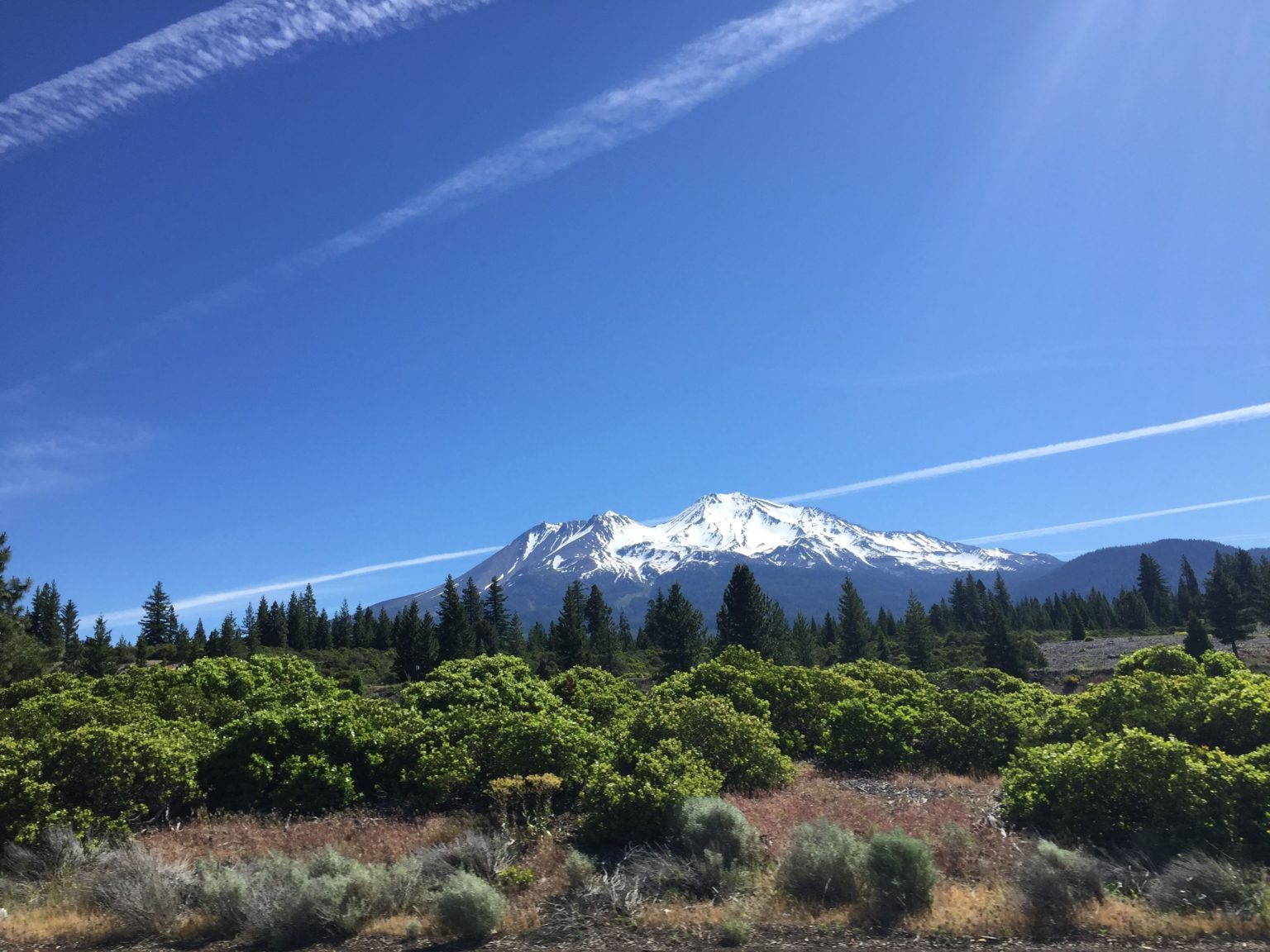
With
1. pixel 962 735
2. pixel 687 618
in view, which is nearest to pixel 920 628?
pixel 687 618

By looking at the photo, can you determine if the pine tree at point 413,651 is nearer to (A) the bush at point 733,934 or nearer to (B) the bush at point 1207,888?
(A) the bush at point 733,934

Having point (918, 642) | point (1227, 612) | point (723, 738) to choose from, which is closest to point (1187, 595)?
point (1227, 612)

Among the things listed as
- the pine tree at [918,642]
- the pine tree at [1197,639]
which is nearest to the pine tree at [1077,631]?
the pine tree at [918,642]

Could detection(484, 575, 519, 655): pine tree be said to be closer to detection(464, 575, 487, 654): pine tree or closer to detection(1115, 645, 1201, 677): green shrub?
detection(464, 575, 487, 654): pine tree

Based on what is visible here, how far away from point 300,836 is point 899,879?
8.82 m

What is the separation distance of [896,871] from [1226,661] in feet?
55.7

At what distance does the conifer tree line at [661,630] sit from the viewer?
53.1 metres

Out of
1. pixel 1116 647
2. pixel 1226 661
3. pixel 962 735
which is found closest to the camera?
pixel 962 735

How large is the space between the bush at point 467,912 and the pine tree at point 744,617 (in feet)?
149

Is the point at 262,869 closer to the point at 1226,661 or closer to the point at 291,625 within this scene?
the point at 1226,661

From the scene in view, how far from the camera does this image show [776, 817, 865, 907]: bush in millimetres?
8703

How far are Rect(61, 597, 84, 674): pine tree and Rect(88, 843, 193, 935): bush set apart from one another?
125 feet

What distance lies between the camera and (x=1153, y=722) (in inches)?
499

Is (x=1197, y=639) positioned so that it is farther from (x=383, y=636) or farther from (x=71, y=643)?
(x=71, y=643)
